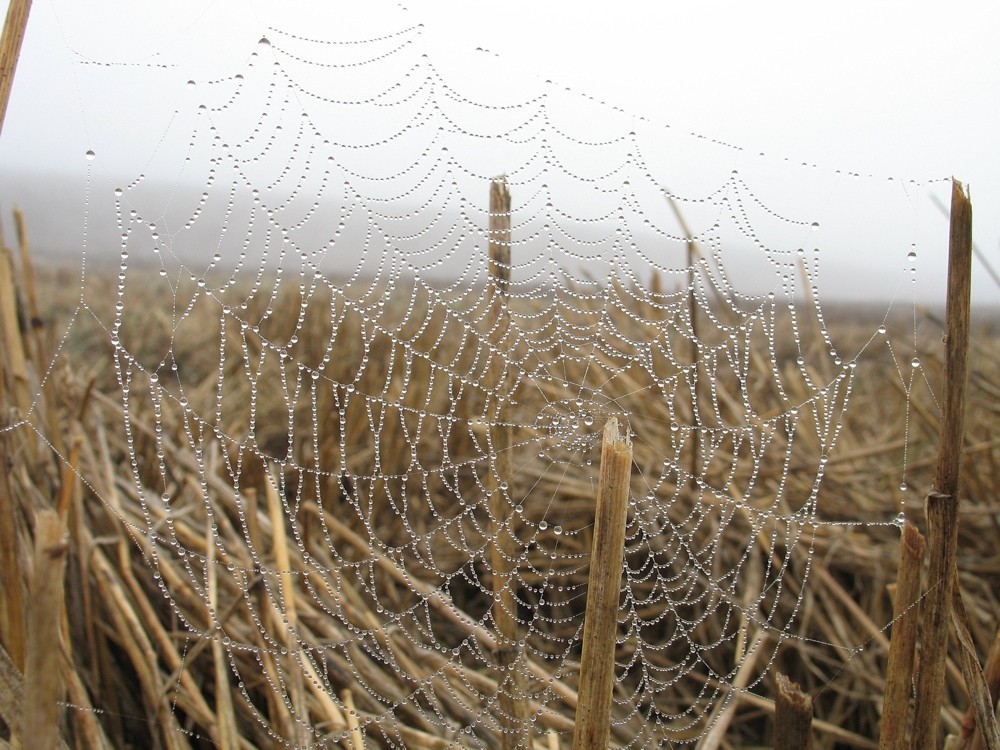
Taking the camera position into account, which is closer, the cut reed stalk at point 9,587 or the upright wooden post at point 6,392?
the upright wooden post at point 6,392

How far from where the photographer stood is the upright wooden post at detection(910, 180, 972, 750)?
4.00ft

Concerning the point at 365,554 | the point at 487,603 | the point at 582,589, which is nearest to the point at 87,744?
the point at 365,554

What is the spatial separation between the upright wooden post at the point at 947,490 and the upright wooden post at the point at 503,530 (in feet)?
2.48

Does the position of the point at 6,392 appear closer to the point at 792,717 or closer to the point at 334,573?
the point at 334,573

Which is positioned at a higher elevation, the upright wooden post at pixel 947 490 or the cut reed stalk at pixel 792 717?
the upright wooden post at pixel 947 490

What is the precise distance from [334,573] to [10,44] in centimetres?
165

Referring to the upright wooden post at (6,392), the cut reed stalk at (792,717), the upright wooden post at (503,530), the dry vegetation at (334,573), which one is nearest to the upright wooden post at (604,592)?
the cut reed stalk at (792,717)

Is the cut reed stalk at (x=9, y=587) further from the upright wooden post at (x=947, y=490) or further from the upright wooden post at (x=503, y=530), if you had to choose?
the upright wooden post at (x=947, y=490)

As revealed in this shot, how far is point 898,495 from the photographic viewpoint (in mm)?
2961

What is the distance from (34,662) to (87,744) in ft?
2.79

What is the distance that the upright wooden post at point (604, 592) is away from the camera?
1.03m

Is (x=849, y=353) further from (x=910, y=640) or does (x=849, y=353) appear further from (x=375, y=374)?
(x=910, y=640)

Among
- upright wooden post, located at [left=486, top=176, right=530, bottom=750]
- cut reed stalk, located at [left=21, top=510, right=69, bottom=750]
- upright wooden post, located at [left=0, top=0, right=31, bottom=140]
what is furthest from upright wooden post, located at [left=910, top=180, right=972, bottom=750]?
upright wooden post, located at [left=0, top=0, right=31, bottom=140]

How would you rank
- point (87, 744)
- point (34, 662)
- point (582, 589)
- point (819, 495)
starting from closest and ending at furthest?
point (34, 662) → point (87, 744) → point (582, 589) → point (819, 495)
